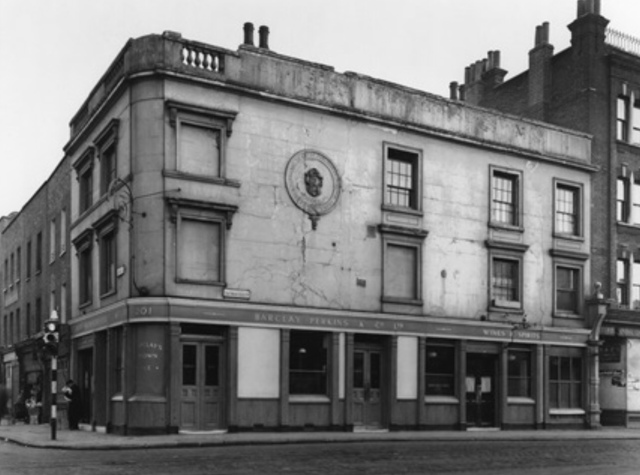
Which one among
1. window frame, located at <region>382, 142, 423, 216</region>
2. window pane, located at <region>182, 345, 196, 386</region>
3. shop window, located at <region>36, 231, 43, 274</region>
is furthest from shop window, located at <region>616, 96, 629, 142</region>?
shop window, located at <region>36, 231, 43, 274</region>

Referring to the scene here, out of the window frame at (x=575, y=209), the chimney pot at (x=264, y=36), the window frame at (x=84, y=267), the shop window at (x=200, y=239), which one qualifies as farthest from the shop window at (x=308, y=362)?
the window frame at (x=575, y=209)

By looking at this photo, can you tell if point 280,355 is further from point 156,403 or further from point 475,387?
point 475,387

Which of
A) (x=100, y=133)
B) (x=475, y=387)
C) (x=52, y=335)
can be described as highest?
(x=100, y=133)

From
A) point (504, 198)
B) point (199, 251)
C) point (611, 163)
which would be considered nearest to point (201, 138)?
point (199, 251)

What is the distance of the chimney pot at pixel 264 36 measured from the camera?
2969cm

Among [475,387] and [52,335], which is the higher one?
[52,335]

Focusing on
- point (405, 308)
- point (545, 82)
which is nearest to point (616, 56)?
point (545, 82)

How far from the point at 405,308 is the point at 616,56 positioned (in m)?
14.0

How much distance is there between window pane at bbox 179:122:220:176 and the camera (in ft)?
85.7

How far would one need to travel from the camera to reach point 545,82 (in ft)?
124

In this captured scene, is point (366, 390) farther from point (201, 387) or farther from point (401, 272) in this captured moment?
point (201, 387)

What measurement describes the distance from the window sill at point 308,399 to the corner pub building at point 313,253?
0.07m

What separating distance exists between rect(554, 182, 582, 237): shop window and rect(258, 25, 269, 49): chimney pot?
39.9 feet

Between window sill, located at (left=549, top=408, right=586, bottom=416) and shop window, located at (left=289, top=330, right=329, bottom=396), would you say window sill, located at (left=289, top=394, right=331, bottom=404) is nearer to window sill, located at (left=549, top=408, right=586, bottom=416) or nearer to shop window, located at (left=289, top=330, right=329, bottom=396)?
shop window, located at (left=289, top=330, right=329, bottom=396)
